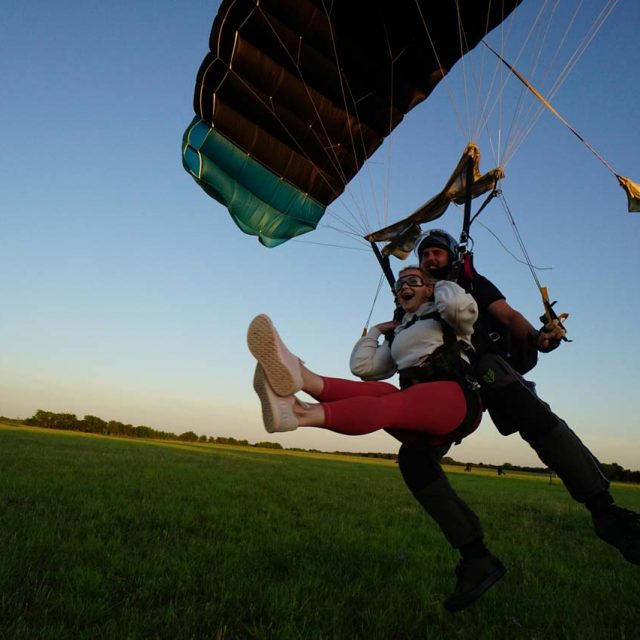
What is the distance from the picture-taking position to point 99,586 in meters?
3.02

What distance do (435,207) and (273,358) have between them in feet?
15.8

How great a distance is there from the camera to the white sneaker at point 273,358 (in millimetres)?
2846

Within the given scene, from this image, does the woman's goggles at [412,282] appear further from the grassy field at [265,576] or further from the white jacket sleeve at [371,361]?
the grassy field at [265,576]

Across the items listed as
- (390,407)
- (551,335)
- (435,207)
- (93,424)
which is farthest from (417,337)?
(93,424)

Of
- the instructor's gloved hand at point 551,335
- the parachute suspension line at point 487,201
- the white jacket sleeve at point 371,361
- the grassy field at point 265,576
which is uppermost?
the parachute suspension line at point 487,201

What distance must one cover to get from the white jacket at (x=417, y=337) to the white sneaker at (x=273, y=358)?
85cm

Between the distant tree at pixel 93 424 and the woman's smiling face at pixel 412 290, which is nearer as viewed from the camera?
the woman's smiling face at pixel 412 290

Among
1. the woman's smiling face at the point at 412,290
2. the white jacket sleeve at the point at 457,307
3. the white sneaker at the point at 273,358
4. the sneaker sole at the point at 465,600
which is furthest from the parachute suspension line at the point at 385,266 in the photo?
the sneaker sole at the point at 465,600

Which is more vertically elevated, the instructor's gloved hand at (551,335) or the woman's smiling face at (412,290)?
the woman's smiling face at (412,290)

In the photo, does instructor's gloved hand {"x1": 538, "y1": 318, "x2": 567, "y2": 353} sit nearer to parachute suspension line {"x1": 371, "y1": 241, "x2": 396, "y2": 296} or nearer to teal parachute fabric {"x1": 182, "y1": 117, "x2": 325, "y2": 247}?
Result: parachute suspension line {"x1": 371, "y1": 241, "x2": 396, "y2": 296}

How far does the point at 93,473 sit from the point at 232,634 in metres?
8.09

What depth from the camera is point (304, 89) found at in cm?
760

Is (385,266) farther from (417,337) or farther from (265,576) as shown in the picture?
(265,576)

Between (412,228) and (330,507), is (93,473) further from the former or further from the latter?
(412,228)
